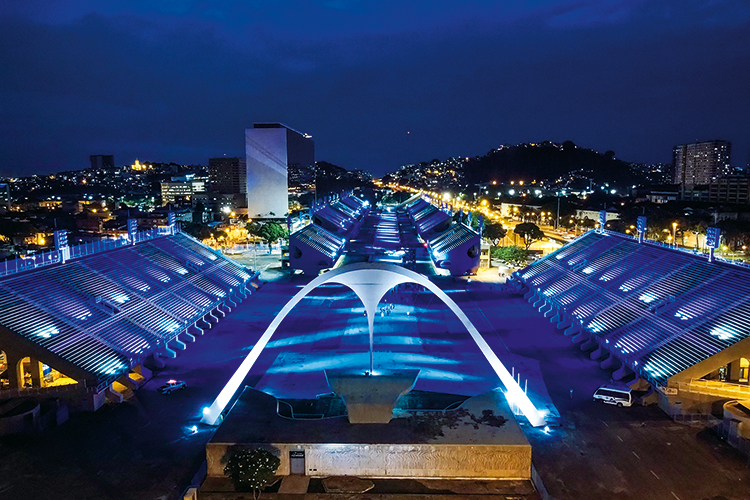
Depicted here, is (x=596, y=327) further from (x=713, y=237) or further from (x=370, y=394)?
(x=370, y=394)

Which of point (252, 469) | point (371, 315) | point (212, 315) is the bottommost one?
point (252, 469)

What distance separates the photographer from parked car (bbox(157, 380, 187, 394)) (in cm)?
2430

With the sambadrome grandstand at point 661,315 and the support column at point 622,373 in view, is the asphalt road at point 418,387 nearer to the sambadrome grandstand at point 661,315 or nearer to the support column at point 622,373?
the support column at point 622,373

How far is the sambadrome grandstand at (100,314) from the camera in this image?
2259cm

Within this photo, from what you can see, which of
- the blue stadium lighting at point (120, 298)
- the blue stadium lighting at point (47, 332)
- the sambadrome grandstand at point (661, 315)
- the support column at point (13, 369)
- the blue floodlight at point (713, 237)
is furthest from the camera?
the blue stadium lighting at point (120, 298)

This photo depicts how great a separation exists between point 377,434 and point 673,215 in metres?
77.2

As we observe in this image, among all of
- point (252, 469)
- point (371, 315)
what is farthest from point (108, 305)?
point (252, 469)

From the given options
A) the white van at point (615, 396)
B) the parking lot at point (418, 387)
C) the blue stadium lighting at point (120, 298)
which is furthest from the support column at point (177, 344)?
the white van at point (615, 396)

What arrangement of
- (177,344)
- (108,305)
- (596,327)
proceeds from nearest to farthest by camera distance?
(108,305)
(177,344)
(596,327)

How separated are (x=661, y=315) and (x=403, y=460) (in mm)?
19537

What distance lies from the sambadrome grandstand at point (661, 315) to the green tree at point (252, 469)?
17.4m

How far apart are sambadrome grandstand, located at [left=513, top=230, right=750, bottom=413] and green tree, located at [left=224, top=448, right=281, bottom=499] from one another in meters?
→ 17.4

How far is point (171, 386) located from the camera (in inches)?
968

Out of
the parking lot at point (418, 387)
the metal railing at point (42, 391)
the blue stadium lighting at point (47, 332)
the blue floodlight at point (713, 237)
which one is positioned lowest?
the parking lot at point (418, 387)
